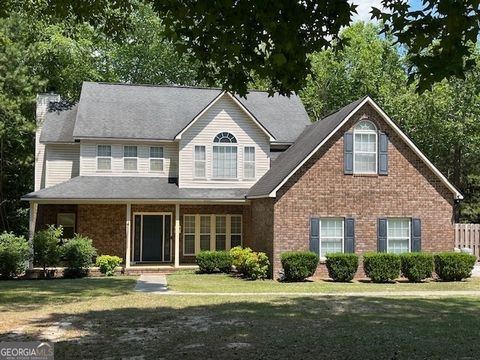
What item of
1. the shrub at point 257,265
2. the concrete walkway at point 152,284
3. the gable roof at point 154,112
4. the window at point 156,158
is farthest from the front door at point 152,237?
the shrub at point 257,265

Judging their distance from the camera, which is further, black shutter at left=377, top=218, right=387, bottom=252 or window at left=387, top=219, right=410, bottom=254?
window at left=387, top=219, right=410, bottom=254

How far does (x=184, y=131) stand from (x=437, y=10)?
1939 centimetres

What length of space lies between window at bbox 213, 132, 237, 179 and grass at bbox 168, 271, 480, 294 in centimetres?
571

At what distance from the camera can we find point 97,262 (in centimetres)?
2255

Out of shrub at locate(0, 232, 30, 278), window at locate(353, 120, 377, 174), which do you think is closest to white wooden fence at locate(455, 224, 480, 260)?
window at locate(353, 120, 377, 174)

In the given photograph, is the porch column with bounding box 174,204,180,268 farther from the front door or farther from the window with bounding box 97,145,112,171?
the window with bounding box 97,145,112,171

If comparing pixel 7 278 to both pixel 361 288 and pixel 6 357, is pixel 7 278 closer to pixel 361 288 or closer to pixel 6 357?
pixel 361 288

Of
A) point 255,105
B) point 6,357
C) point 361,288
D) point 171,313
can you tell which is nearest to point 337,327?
point 171,313

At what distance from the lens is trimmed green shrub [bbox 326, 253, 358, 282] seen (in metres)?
20.3

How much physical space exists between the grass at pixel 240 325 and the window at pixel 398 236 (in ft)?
20.9

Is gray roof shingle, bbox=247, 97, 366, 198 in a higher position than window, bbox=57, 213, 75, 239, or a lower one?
higher

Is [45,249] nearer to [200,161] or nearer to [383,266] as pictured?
[200,161]

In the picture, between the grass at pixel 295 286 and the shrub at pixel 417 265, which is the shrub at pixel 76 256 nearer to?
the grass at pixel 295 286

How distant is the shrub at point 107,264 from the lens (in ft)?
73.3
